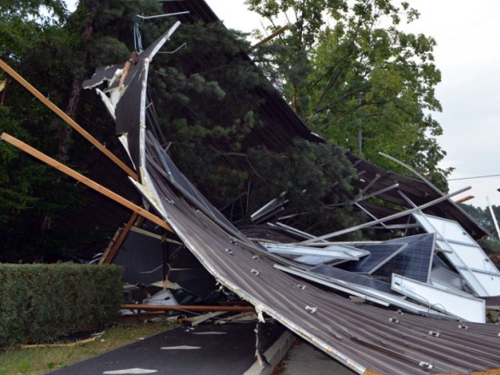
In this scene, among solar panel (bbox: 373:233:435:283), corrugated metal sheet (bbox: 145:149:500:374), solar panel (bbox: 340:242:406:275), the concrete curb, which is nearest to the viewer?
corrugated metal sheet (bbox: 145:149:500:374)

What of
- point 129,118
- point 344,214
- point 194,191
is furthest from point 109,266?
point 344,214

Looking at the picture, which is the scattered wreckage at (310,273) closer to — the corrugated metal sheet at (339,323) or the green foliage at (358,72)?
the corrugated metal sheet at (339,323)

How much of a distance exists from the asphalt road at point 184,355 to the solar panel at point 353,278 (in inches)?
52.9

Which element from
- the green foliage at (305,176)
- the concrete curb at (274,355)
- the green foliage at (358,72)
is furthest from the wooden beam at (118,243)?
the green foliage at (358,72)

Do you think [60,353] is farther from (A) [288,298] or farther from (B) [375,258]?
(B) [375,258]

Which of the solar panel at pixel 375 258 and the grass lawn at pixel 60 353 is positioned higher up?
the solar panel at pixel 375 258

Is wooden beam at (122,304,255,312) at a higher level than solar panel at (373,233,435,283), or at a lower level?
lower

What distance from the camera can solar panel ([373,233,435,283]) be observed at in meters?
13.2

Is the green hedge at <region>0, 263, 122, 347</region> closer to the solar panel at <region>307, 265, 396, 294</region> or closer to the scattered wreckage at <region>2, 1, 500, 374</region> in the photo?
the scattered wreckage at <region>2, 1, 500, 374</region>

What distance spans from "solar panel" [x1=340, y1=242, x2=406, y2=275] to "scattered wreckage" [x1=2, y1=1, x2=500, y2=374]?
0.03m

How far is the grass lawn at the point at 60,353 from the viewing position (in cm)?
832

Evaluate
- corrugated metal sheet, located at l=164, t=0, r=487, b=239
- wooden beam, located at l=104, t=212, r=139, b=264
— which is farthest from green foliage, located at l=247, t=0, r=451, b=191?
wooden beam, located at l=104, t=212, r=139, b=264

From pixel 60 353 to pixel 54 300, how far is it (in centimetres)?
103

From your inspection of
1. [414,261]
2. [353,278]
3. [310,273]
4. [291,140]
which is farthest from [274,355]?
[291,140]
